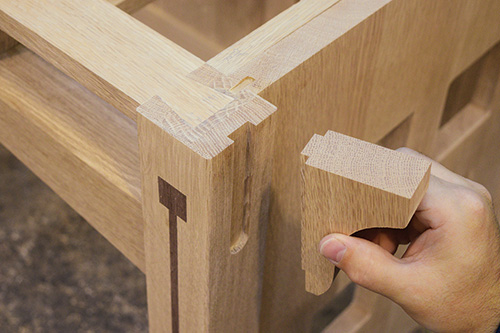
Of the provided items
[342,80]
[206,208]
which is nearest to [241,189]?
[206,208]

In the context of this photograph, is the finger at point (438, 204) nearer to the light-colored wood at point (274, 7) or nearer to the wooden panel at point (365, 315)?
the wooden panel at point (365, 315)

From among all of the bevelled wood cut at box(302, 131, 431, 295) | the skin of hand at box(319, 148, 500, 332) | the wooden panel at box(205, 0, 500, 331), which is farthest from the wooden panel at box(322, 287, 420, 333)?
the bevelled wood cut at box(302, 131, 431, 295)

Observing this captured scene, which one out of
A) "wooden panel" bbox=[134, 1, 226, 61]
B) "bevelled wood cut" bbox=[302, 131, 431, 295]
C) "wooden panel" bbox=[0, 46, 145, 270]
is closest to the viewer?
"bevelled wood cut" bbox=[302, 131, 431, 295]

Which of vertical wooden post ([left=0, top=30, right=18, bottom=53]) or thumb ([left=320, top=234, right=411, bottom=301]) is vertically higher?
vertical wooden post ([left=0, top=30, right=18, bottom=53])

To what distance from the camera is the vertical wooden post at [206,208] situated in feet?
1.16

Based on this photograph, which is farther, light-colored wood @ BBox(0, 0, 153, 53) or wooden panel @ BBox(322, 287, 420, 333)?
wooden panel @ BBox(322, 287, 420, 333)

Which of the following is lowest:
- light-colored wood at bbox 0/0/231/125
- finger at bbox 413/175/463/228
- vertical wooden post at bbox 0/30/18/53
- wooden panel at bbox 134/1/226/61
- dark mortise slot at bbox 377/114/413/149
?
wooden panel at bbox 134/1/226/61

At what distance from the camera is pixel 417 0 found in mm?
498

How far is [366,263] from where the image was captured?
0.42 metres

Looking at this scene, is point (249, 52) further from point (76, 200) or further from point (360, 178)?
point (76, 200)

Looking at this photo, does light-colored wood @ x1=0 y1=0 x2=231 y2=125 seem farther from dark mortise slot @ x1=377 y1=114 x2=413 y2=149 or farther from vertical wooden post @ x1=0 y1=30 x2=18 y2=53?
dark mortise slot @ x1=377 y1=114 x2=413 y2=149

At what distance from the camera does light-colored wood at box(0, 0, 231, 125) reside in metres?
0.38

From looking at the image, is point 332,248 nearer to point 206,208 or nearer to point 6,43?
point 206,208

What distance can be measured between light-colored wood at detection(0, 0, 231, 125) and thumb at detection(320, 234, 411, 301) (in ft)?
0.39
